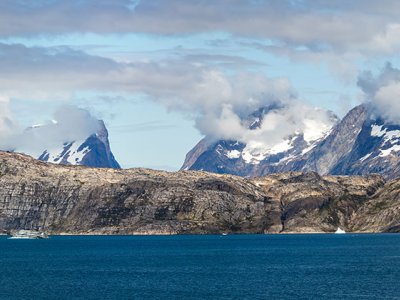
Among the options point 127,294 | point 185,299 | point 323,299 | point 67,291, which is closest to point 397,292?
point 323,299

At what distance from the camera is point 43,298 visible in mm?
178875

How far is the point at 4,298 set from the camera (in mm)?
178625

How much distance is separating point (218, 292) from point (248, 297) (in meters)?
10.8

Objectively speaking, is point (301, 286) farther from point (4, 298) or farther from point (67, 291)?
point (4, 298)

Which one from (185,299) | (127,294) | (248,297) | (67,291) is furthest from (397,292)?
(67,291)

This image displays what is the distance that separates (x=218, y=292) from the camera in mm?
186750

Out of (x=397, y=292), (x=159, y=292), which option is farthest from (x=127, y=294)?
(x=397, y=292)

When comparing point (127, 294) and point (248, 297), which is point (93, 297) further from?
point (248, 297)

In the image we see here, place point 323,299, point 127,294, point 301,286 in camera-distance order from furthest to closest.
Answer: point 301,286
point 127,294
point 323,299

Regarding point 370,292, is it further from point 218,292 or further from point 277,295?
point 218,292

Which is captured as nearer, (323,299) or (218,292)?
(323,299)

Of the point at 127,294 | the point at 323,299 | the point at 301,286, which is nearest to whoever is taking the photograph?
the point at 323,299

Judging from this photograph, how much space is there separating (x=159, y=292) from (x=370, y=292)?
42.3 metres

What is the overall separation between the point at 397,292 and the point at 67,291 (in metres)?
66.9
